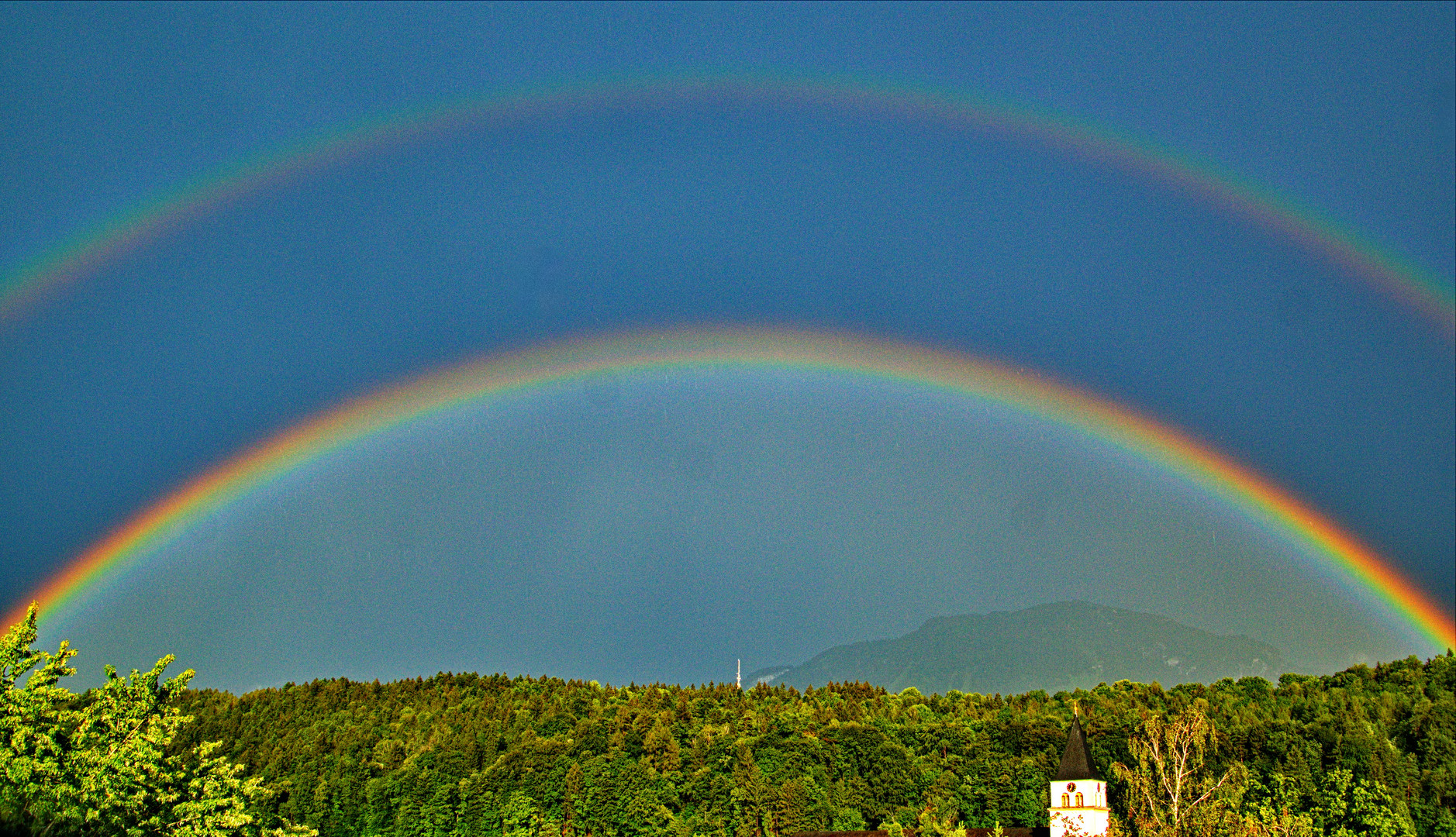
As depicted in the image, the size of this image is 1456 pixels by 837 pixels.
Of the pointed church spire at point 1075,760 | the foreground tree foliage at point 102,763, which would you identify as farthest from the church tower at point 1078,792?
the foreground tree foliage at point 102,763

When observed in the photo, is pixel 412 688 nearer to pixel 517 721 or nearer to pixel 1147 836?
pixel 517 721

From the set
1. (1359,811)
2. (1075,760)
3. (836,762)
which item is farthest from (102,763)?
(836,762)

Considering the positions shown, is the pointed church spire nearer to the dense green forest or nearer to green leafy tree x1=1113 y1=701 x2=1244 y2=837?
the dense green forest

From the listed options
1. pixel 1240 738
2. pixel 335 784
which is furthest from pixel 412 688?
pixel 1240 738

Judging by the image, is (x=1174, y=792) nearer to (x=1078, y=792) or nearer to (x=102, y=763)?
(x=1078, y=792)

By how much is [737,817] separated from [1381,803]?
51692 mm

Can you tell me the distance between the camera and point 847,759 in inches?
5074

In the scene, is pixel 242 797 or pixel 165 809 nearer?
pixel 165 809

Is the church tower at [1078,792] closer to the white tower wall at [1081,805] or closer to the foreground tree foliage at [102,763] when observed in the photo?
the white tower wall at [1081,805]

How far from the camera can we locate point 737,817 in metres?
119

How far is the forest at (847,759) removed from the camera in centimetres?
10112

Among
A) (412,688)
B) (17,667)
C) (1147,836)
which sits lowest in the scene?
(1147,836)

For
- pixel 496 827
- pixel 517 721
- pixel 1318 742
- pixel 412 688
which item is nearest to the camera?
pixel 1318 742

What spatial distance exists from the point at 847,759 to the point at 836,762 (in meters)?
1.39
